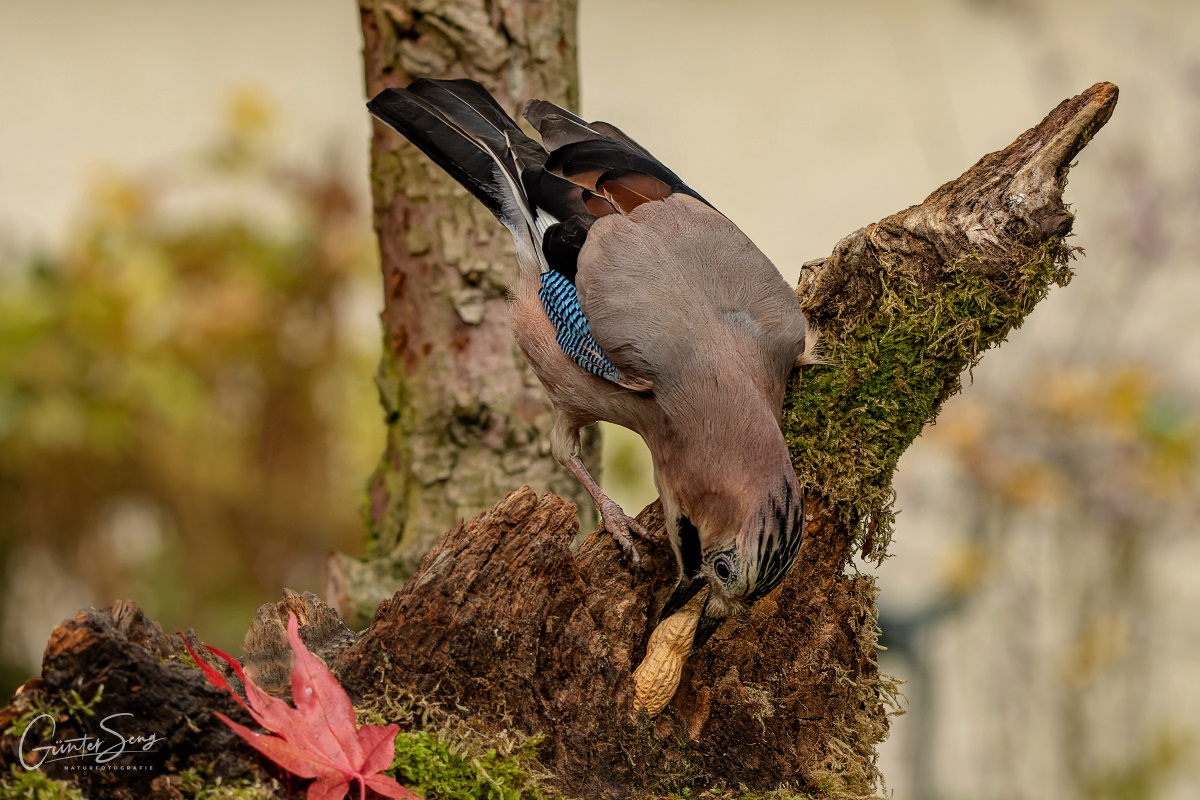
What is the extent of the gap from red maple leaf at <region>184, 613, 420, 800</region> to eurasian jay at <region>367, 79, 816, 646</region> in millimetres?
990

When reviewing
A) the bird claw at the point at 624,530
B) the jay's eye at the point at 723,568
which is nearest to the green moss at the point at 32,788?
the bird claw at the point at 624,530

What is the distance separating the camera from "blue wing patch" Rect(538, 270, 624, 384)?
11.2 feet

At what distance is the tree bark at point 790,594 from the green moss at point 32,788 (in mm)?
590

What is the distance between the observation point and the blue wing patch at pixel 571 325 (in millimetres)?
3400

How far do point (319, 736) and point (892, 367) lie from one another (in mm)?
1861

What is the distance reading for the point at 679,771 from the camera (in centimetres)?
272

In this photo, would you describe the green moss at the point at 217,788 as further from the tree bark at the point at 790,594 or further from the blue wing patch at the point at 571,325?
the blue wing patch at the point at 571,325

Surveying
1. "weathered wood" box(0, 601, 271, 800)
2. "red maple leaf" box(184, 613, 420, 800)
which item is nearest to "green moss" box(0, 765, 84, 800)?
"weathered wood" box(0, 601, 271, 800)

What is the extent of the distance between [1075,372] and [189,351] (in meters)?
5.43

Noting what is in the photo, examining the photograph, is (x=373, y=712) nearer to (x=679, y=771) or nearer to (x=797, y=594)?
(x=679, y=771)

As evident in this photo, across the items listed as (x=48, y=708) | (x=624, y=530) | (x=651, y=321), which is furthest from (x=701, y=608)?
(x=48, y=708)

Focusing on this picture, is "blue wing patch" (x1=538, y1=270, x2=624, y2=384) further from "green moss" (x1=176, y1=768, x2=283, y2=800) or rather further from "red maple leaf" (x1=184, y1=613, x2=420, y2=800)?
"green moss" (x1=176, y1=768, x2=283, y2=800)

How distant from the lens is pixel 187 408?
653 cm

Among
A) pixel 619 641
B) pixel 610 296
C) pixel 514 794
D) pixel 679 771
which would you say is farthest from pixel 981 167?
pixel 514 794
